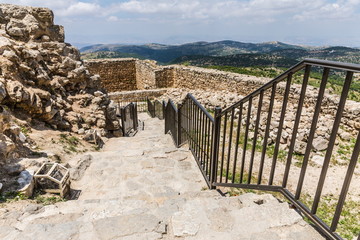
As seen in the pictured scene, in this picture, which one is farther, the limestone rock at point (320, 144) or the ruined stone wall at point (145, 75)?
the ruined stone wall at point (145, 75)

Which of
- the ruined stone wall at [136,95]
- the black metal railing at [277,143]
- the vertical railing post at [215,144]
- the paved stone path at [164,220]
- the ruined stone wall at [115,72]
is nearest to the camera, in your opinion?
the black metal railing at [277,143]

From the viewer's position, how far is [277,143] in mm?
2074

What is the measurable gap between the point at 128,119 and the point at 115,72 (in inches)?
390

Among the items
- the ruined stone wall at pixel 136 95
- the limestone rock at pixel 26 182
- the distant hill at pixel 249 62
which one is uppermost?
the limestone rock at pixel 26 182

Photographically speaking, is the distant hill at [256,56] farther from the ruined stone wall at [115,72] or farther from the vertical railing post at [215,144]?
the ruined stone wall at [115,72]

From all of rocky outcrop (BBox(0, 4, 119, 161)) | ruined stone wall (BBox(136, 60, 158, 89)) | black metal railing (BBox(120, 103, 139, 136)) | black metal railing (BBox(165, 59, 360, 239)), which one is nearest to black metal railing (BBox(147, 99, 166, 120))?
black metal railing (BBox(120, 103, 139, 136))

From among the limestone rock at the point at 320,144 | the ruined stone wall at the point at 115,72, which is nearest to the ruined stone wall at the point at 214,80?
the ruined stone wall at the point at 115,72

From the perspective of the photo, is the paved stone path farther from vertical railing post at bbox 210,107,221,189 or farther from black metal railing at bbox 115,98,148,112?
black metal railing at bbox 115,98,148,112

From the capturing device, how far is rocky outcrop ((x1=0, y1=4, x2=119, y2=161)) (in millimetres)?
5035

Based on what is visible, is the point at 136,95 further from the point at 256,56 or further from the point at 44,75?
the point at 256,56

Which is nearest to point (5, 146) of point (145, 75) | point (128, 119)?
point (128, 119)

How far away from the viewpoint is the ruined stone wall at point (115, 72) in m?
16.7

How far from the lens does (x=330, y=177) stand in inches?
196

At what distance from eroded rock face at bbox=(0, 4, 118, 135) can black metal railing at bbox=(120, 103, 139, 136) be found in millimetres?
544
